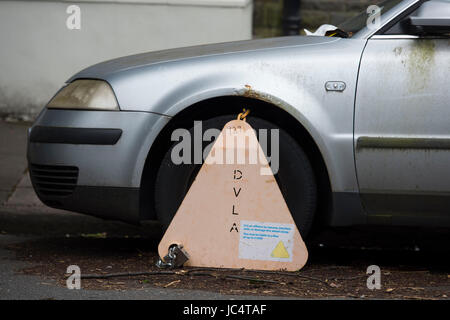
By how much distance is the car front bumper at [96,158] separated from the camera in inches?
166

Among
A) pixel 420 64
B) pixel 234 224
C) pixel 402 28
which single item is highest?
pixel 402 28

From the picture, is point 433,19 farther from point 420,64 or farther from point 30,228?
point 30,228

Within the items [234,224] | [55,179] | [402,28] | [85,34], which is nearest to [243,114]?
[234,224]

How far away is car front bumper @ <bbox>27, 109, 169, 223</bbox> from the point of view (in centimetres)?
421

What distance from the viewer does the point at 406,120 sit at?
411cm

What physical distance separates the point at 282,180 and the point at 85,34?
4.77 metres

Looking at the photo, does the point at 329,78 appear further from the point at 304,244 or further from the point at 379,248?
the point at 379,248

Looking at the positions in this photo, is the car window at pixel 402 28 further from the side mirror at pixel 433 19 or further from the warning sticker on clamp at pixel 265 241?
the warning sticker on clamp at pixel 265 241

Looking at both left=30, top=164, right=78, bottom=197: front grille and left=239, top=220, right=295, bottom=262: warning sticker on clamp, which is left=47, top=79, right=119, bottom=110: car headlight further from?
left=239, top=220, right=295, bottom=262: warning sticker on clamp

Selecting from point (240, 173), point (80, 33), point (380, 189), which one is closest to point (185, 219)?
point (240, 173)

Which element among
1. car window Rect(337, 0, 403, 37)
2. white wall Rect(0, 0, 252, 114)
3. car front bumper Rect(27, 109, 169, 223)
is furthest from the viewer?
white wall Rect(0, 0, 252, 114)

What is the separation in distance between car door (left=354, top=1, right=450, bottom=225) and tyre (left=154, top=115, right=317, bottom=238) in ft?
0.91

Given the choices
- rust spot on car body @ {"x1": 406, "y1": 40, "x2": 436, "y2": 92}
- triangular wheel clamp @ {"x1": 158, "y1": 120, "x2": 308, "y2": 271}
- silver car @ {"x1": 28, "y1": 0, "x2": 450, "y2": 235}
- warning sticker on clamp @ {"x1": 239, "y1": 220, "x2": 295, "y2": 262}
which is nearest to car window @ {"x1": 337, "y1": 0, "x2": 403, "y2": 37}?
silver car @ {"x1": 28, "y1": 0, "x2": 450, "y2": 235}

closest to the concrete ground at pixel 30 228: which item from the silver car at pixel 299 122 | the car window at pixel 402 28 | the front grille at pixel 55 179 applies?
the front grille at pixel 55 179
